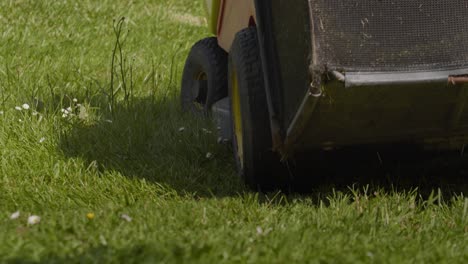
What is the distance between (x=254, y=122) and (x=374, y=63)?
787mm

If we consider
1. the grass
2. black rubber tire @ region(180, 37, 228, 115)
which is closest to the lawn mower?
the grass

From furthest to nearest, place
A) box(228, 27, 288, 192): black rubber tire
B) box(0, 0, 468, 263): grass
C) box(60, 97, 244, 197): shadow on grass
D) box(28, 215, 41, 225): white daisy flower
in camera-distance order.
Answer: box(60, 97, 244, 197): shadow on grass, box(228, 27, 288, 192): black rubber tire, box(28, 215, 41, 225): white daisy flower, box(0, 0, 468, 263): grass

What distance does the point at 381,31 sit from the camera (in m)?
3.35

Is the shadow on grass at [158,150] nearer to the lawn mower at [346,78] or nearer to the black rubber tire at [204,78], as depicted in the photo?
the black rubber tire at [204,78]

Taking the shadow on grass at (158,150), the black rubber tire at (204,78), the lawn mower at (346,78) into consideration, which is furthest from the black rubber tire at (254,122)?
the black rubber tire at (204,78)

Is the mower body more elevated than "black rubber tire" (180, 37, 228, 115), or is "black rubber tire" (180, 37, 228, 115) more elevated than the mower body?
the mower body

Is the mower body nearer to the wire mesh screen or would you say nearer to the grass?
the wire mesh screen

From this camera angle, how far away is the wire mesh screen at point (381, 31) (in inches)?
131

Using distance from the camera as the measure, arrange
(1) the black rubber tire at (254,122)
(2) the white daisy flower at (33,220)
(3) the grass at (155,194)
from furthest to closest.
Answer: (1) the black rubber tire at (254,122) → (2) the white daisy flower at (33,220) → (3) the grass at (155,194)

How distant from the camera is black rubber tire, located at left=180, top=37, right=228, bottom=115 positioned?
559cm

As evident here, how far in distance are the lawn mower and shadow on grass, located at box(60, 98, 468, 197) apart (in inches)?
8.4

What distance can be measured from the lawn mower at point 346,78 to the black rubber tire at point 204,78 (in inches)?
52.1

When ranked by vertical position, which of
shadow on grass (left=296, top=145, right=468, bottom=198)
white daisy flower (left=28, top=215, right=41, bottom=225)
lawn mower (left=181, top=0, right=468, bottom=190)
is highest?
lawn mower (left=181, top=0, right=468, bottom=190)

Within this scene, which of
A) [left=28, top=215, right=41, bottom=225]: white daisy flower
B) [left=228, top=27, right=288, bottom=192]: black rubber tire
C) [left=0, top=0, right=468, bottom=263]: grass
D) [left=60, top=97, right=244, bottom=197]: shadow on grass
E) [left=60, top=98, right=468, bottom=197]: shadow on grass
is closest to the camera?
[left=0, top=0, right=468, bottom=263]: grass
